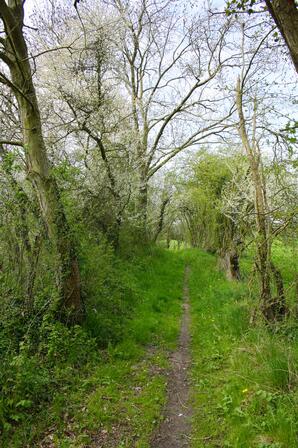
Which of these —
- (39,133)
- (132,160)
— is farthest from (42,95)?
(39,133)

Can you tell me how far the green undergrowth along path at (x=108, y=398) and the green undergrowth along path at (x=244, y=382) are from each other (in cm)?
63

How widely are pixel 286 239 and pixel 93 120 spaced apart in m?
6.97

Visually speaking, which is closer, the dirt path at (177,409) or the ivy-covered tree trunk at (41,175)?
the dirt path at (177,409)

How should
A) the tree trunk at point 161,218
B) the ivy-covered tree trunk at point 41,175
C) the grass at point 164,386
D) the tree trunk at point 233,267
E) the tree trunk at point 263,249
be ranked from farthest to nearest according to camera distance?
the tree trunk at point 161,218, the tree trunk at point 233,267, the tree trunk at point 263,249, the ivy-covered tree trunk at point 41,175, the grass at point 164,386

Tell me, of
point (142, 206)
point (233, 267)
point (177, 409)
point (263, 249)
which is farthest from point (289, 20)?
point (142, 206)

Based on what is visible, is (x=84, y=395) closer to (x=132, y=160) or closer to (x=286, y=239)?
(x=286, y=239)

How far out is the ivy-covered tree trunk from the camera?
5.53 metres

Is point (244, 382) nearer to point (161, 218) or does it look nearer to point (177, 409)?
point (177, 409)

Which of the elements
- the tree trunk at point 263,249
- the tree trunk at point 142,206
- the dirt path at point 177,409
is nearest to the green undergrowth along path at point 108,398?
the dirt path at point 177,409

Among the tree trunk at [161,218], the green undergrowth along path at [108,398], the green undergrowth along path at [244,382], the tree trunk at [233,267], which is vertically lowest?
the green undergrowth along path at [108,398]

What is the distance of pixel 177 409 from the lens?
166 inches

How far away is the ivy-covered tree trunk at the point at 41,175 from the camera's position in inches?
218

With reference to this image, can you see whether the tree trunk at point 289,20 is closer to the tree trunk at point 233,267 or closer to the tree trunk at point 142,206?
the tree trunk at point 233,267

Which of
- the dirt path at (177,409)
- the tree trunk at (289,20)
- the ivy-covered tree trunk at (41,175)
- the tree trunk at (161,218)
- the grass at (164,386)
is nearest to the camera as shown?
the tree trunk at (289,20)
